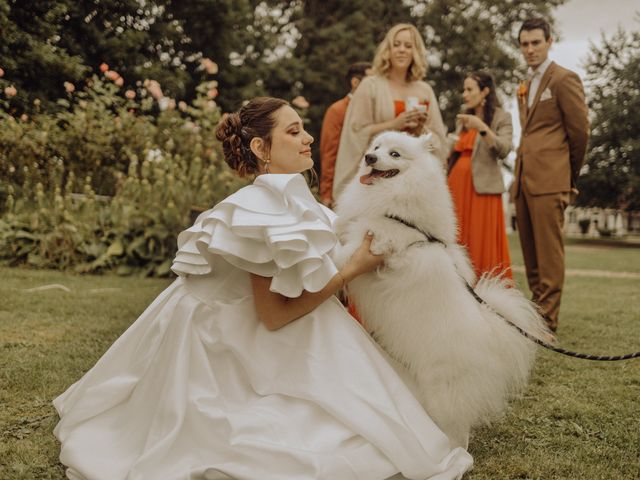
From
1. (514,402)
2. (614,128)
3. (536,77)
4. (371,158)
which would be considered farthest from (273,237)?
(614,128)

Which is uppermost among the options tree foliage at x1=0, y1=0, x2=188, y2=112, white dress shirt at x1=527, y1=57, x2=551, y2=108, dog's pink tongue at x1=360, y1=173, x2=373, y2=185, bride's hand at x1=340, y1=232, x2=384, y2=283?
tree foliage at x1=0, y1=0, x2=188, y2=112

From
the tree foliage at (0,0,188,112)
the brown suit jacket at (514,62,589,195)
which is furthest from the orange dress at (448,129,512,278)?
the tree foliage at (0,0,188,112)

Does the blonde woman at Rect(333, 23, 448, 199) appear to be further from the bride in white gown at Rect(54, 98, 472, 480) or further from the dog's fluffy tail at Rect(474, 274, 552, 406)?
the bride in white gown at Rect(54, 98, 472, 480)

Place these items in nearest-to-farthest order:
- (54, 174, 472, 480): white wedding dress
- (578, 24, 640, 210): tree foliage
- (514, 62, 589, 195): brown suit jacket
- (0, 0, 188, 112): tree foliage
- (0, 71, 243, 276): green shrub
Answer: (54, 174, 472, 480): white wedding dress → (514, 62, 589, 195): brown suit jacket → (0, 71, 243, 276): green shrub → (0, 0, 188, 112): tree foliage → (578, 24, 640, 210): tree foliage

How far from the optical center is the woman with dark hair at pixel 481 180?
511 cm

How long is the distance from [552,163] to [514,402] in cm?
234

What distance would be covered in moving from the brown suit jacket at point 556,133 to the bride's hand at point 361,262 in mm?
3019

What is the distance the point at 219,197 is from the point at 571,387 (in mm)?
5331

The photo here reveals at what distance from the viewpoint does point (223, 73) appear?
1802cm

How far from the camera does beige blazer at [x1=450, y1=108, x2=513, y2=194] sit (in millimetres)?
5105

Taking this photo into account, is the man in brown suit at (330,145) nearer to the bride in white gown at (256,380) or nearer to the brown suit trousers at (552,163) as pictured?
the brown suit trousers at (552,163)

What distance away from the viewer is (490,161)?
5.18m

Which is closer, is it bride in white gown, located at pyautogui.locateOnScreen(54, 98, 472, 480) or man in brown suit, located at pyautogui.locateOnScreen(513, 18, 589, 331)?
bride in white gown, located at pyautogui.locateOnScreen(54, 98, 472, 480)

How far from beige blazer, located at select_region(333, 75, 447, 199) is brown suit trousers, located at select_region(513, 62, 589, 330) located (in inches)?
32.7
